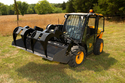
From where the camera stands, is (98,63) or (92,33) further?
(92,33)

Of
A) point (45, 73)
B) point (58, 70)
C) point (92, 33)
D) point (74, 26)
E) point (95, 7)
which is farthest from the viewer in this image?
point (95, 7)

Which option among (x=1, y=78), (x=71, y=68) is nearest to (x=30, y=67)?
(x=1, y=78)

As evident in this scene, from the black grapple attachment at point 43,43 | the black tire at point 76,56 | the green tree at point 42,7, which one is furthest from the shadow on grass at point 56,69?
the green tree at point 42,7

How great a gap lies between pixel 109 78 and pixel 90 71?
67 cm

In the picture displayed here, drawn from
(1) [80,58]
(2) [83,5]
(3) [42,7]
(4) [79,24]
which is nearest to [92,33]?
(4) [79,24]

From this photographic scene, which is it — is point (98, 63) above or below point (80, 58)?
below

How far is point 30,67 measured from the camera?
4254mm

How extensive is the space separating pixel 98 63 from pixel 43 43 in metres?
2.65

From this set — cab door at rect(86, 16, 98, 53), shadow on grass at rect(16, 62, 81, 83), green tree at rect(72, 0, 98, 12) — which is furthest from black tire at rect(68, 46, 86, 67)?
green tree at rect(72, 0, 98, 12)

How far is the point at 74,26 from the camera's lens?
4.77 metres

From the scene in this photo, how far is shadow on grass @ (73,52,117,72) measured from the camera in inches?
168

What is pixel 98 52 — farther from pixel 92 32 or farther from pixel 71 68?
pixel 71 68

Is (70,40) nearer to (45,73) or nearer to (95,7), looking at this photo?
(45,73)

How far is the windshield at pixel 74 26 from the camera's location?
4.55m
